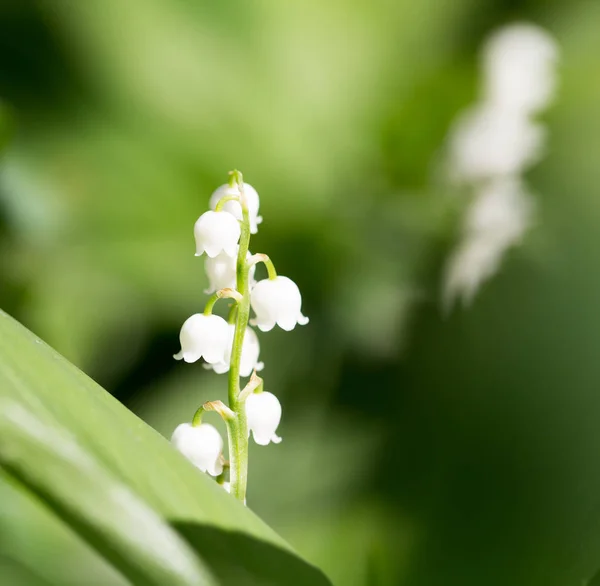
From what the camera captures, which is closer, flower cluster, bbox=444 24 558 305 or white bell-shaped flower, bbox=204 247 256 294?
white bell-shaped flower, bbox=204 247 256 294

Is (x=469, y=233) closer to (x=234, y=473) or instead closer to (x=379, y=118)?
(x=234, y=473)

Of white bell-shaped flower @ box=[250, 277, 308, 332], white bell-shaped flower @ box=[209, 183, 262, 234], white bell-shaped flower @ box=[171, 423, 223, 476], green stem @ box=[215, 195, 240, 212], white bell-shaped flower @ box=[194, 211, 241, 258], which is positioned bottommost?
white bell-shaped flower @ box=[171, 423, 223, 476]

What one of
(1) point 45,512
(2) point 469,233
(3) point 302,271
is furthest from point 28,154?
(1) point 45,512

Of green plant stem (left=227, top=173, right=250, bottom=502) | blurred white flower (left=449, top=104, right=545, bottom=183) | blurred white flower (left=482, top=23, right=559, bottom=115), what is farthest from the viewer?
blurred white flower (left=482, top=23, right=559, bottom=115)

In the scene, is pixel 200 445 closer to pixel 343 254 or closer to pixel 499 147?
pixel 499 147

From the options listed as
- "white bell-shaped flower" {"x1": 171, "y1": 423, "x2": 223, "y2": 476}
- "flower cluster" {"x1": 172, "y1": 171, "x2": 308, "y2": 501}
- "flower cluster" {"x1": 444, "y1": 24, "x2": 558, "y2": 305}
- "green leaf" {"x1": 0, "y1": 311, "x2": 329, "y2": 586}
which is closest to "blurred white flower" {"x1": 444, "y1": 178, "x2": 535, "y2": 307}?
"flower cluster" {"x1": 444, "y1": 24, "x2": 558, "y2": 305}

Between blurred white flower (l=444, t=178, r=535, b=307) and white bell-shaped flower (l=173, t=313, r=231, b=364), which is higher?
blurred white flower (l=444, t=178, r=535, b=307)

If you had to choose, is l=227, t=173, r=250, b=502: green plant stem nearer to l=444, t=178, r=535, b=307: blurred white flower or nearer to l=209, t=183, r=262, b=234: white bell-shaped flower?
l=209, t=183, r=262, b=234: white bell-shaped flower
